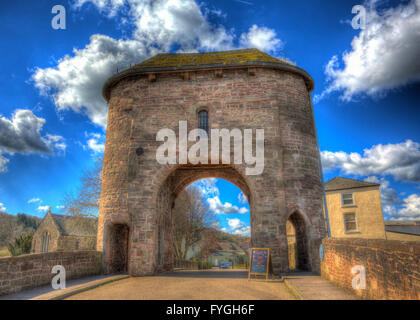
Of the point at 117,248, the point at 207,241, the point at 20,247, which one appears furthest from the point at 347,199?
the point at 20,247

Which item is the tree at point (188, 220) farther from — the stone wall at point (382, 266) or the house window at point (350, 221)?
the stone wall at point (382, 266)

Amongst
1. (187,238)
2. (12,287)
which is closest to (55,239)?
(187,238)

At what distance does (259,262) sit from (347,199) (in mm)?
15824

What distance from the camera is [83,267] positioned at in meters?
10.9

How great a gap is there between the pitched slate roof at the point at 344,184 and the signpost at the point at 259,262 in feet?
51.6

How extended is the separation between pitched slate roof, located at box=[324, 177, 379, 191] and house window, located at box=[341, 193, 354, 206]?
0.59 m

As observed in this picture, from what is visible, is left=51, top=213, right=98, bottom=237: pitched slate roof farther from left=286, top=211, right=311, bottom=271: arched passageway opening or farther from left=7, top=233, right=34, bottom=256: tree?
left=286, top=211, right=311, bottom=271: arched passageway opening

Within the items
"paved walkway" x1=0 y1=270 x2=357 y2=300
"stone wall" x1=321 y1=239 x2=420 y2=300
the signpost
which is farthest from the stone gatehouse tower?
"stone wall" x1=321 y1=239 x2=420 y2=300

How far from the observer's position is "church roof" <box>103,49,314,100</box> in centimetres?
1336

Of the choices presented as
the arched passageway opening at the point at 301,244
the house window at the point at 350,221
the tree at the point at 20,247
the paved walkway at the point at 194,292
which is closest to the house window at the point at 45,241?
the tree at the point at 20,247

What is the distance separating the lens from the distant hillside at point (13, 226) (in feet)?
145
